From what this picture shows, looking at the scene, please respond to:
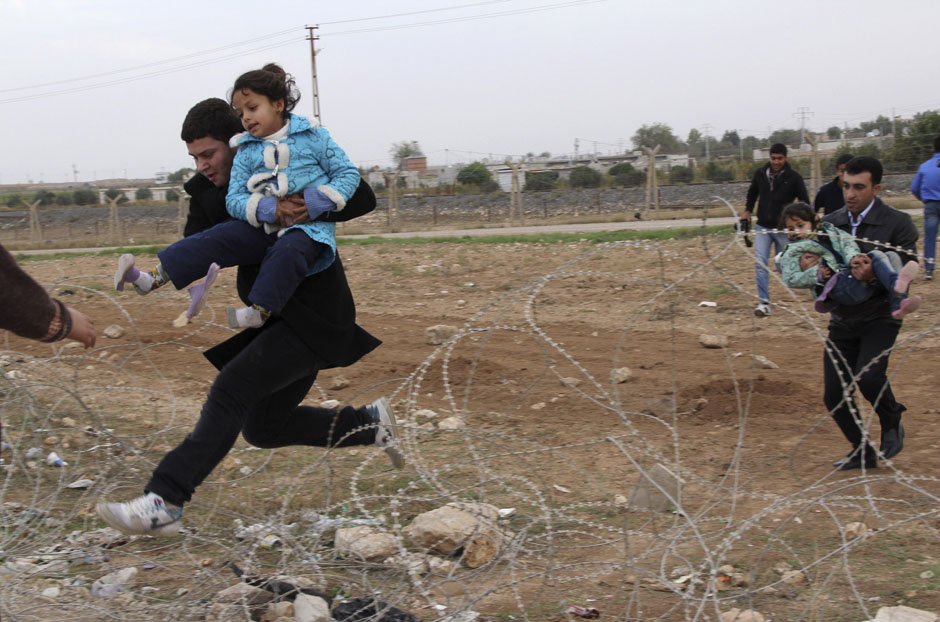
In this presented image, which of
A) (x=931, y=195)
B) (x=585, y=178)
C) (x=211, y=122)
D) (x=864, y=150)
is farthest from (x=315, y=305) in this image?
(x=585, y=178)

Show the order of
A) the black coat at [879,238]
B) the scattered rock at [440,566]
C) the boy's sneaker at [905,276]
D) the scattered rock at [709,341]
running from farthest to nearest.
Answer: the scattered rock at [709,341], the black coat at [879,238], the boy's sneaker at [905,276], the scattered rock at [440,566]

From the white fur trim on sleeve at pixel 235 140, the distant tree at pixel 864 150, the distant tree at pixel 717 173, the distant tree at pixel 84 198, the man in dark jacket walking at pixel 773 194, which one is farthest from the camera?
the distant tree at pixel 84 198

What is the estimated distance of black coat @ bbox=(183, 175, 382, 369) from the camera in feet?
10.6

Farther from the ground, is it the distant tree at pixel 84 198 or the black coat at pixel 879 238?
the distant tree at pixel 84 198

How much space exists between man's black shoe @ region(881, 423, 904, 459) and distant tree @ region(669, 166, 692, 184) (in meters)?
32.8

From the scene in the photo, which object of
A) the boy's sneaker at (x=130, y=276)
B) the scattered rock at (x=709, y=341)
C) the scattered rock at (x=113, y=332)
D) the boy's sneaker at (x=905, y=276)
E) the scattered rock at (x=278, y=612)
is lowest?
the scattered rock at (x=278, y=612)

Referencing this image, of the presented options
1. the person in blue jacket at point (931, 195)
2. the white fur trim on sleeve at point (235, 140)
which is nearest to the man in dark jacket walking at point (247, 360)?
the white fur trim on sleeve at point (235, 140)

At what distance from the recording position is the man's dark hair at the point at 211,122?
10.8 ft

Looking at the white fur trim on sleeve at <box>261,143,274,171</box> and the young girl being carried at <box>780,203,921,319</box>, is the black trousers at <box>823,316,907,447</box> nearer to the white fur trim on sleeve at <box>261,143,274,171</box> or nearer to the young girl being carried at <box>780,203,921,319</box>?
the young girl being carried at <box>780,203,921,319</box>

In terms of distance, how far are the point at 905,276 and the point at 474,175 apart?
136 ft

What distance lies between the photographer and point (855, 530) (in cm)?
364

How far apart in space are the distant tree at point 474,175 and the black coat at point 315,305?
132 feet

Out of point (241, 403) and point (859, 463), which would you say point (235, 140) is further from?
point (859, 463)

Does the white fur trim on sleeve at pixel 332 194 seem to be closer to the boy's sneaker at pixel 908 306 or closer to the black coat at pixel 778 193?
the boy's sneaker at pixel 908 306
